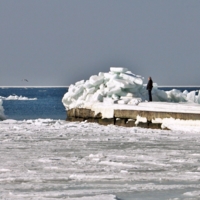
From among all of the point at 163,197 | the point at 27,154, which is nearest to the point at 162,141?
the point at 27,154

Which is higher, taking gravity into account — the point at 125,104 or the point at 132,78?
the point at 132,78

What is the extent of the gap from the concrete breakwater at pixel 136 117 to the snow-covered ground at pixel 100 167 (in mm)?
1921

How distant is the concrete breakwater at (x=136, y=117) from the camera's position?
1733 centimetres

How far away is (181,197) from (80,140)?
7.07 m

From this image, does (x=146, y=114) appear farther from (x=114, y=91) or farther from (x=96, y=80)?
(x=96, y=80)

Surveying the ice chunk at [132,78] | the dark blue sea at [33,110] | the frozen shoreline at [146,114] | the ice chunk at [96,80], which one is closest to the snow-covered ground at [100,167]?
the frozen shoreline at [146,114]

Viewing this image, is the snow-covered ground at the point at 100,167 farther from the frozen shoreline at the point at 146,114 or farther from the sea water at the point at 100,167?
the frozen shoreline at the point at 146,114

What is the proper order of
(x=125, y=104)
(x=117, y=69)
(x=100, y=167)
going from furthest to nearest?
1. (x=117, y=69)
2. (x=125, y=104)
3. (x=100, y=167)

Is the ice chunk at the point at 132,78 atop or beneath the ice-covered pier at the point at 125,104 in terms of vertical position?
atop

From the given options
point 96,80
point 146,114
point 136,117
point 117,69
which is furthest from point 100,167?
point 117,69

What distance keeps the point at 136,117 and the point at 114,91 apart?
3.07m

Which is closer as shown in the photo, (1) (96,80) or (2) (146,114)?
(2) (146,114)

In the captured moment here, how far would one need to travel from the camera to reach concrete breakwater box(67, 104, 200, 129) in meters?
17.3

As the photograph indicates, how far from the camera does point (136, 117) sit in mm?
18906
